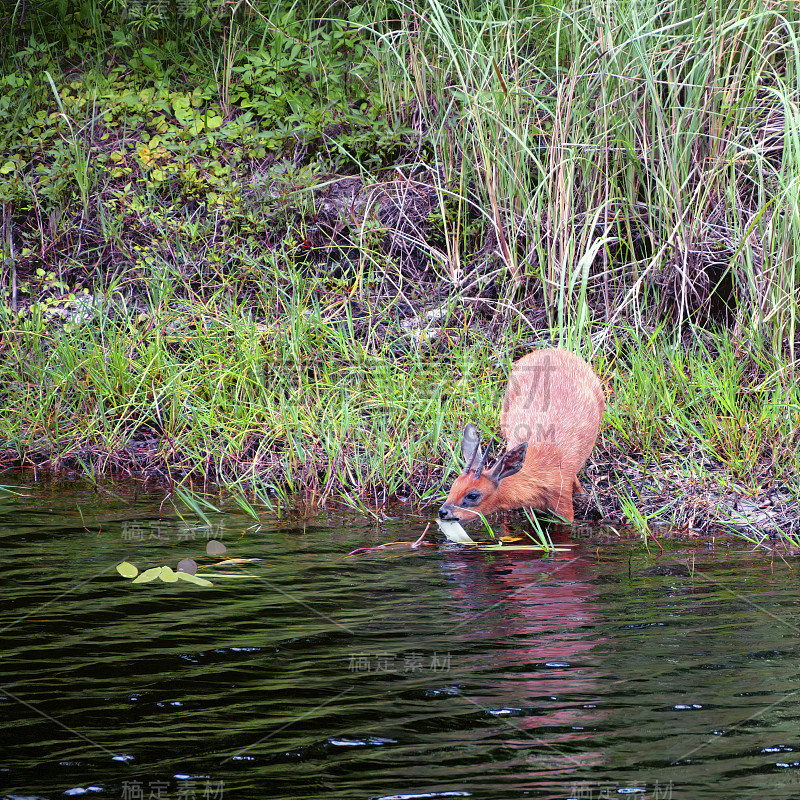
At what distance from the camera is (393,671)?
4254mm

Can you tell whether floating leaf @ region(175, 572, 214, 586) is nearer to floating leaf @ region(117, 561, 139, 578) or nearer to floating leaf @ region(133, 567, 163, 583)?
floating leaf @ region(133, 567, 163, 583)

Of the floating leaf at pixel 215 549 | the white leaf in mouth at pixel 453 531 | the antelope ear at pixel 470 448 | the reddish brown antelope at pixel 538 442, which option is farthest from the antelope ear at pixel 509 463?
the floating leaf at pixel 215 549

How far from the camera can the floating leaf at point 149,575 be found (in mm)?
5438

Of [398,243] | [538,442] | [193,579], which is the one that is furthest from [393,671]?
[398,243]

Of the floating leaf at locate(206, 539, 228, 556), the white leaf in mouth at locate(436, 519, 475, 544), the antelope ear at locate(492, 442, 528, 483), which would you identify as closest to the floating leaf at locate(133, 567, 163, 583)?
the floating leaf at locate(206, 539, 228, 556)

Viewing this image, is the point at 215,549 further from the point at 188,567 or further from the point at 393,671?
the point at 393,671

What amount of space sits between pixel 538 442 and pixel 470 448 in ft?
2.28

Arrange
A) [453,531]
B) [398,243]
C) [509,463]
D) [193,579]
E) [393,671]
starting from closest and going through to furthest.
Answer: [393,671]
[193,579]
[453,531]
[509,463]
[398,243]

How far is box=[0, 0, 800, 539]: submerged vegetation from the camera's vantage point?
732cm

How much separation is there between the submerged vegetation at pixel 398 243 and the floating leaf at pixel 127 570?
5.36ft

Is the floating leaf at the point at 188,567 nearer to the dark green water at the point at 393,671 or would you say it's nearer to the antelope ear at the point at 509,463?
the dark green water at the point at 393,671

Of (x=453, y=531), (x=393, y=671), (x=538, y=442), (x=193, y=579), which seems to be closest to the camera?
(x=393, y=671)

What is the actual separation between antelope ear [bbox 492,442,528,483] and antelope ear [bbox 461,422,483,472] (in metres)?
0.12

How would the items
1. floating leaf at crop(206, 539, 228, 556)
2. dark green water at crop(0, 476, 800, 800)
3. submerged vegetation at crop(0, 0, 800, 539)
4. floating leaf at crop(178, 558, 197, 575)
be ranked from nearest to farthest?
dark green water at crop(0, 476, 800, 800) → floating leaf at crop(178, 558, 197, 575) → floating leaf at crop(206, 539, 228, 556) → submerged vegetation at crop(0, 0, 800, 539)
